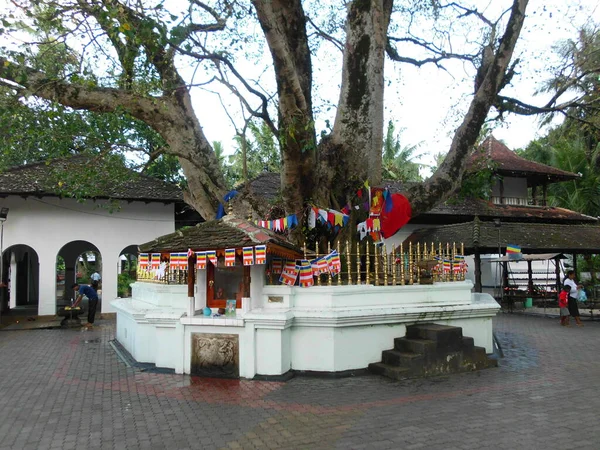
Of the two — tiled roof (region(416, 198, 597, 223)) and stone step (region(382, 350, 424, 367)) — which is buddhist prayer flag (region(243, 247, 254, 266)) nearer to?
stone step (region(382, 350, 424, 367))

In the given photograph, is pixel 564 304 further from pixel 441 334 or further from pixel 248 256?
pixel 248 256

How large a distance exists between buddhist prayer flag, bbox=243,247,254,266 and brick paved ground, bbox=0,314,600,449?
5.36ft

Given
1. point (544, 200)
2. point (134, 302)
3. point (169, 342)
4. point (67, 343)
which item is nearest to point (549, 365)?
point (169, 342)

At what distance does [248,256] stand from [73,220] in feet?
40.2

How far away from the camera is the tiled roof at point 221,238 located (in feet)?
23.1

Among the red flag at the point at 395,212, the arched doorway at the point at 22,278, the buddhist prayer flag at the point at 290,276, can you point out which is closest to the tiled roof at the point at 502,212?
the red flag at the point at 395,212

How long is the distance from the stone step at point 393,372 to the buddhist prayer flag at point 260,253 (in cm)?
231

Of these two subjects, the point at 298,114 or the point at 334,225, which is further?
the point at 334,225

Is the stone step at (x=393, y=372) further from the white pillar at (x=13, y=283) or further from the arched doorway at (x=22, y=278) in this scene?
the white pillar at (x=13, y=283)

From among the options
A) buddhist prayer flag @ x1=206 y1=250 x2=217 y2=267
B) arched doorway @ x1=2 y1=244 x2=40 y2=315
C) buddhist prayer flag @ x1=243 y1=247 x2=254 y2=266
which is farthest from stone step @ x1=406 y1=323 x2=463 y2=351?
arched doorway @ x1=2 y1=244 x2=40 y2=315

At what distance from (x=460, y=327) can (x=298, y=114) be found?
4.19 metres

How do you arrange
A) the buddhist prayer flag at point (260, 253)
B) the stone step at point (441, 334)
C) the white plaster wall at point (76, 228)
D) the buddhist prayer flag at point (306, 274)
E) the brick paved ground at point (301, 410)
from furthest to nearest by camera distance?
the white plaster wall at point (76, 228)
the buddhist prayer flag at point (306, 274)
the stone step at point (441, 334)
the buddhist prayer flag at point (260, 253)
the brick paved ground at point (301, 410)

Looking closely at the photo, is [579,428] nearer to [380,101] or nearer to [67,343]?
[380,101]

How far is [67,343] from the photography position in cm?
1098
